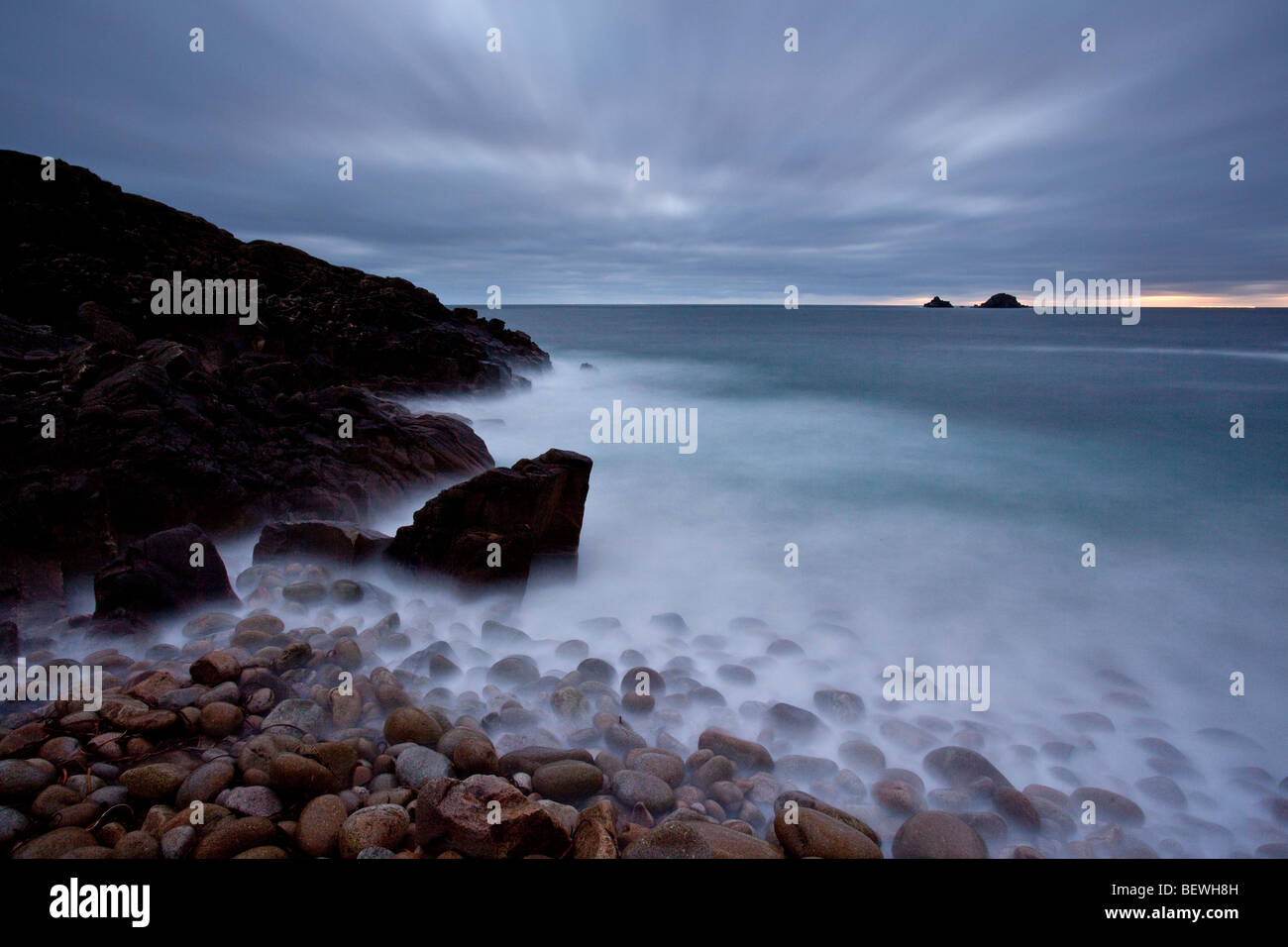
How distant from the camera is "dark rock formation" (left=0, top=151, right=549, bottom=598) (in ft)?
21.8

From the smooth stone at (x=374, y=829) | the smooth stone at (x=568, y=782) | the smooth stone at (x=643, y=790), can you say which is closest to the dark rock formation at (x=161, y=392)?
the smooth stone at (x=374, y=829)

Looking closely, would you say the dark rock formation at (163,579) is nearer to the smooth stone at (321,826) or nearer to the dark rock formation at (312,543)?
the dark rock formation at (312,543)

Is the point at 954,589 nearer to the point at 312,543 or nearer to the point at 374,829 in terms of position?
the point at 374,829

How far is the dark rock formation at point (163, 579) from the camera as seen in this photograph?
18.0 feet

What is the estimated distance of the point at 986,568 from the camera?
870cm

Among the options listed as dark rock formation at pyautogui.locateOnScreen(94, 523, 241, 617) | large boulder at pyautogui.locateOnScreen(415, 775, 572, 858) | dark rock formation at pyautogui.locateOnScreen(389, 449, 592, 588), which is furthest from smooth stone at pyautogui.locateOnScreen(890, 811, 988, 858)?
dark rock formation at pyautogui.locateOnScreen(94, 523, 241, 617)

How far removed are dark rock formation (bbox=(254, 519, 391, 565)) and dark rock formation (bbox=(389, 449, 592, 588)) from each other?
16.1 inches

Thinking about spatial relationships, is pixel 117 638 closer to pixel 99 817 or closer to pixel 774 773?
pixel 99 817

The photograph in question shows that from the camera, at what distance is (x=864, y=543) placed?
945cm

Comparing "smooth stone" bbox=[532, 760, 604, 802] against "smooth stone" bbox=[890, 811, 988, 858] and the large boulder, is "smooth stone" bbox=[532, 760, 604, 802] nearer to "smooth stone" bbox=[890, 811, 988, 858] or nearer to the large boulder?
the large boulder

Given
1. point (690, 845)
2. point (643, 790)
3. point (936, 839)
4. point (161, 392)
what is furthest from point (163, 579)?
point (936, 839)

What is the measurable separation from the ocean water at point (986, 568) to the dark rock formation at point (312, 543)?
1.82 metres

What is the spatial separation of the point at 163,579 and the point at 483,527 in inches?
119

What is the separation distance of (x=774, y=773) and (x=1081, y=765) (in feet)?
8.49
